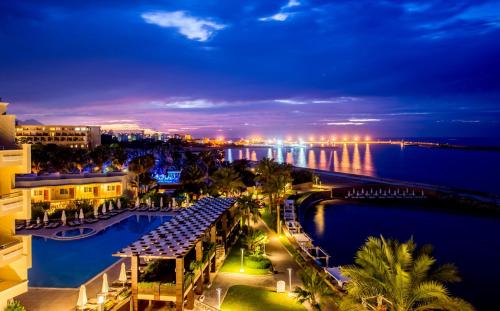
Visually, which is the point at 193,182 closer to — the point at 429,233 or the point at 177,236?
the point at 429,233

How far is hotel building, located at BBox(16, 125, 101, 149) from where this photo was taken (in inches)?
4938

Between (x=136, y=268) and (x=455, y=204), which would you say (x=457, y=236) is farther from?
(x=136, y=268)

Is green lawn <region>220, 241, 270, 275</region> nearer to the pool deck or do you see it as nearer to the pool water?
the pool deck

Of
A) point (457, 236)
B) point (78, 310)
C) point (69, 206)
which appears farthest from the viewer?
point (457, 236)

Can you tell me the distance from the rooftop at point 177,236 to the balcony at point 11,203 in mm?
3690

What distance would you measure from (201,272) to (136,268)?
12.0 feet

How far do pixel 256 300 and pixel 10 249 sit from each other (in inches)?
376

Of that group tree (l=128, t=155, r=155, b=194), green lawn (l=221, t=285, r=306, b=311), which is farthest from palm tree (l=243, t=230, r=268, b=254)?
tree (l=128, t=155, r=155, b=194)

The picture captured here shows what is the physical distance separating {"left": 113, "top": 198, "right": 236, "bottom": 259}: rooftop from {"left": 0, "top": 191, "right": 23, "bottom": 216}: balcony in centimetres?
369

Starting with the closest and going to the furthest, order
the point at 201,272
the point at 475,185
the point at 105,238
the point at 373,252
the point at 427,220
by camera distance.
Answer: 1. the point at 373,252
2. the point at 201,272
3. the point at 105,238
4. the point at 427,220
5. the point at 475,185

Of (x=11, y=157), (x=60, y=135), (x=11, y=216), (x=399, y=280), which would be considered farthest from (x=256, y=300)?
(x=60, y=135)

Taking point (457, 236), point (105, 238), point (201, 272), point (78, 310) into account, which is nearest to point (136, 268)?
point (78, 310)

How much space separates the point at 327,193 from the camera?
5428cm

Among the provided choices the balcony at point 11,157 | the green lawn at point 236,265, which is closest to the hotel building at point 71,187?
the green lawn at point 236,265
